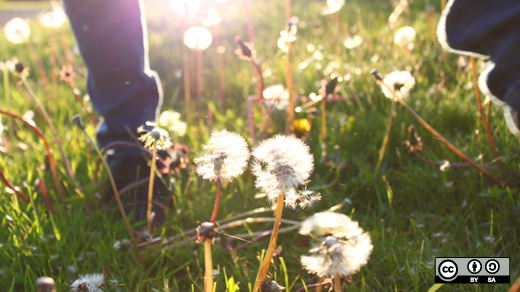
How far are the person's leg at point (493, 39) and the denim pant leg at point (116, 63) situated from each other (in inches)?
46.9

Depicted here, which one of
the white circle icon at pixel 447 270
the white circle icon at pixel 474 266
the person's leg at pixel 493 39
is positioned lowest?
the white circle icon at pixel 447 270

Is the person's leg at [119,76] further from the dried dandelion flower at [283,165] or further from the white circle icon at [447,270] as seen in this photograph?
the white circle icon at [447,270]

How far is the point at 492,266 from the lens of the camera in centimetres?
111

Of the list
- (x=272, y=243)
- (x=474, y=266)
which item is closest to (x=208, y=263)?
(x=272, y=243)

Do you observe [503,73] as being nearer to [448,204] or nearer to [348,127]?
[448,204]

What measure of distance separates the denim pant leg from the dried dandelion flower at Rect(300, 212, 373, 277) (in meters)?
1.16

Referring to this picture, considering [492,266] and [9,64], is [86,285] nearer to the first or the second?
[492,266]

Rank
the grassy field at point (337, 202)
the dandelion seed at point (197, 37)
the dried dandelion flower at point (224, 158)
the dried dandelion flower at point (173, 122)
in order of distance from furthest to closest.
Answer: the dandelion seed at point (197, 37)
the dried dandelion flower at point (173, 122)
the grassy field at point (337, 202)
the dried dandelion flower at point (224, 158)

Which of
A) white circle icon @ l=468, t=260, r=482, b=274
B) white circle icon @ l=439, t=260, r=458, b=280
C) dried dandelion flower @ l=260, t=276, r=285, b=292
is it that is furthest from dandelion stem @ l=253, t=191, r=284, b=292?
white circle icon @ l=468, t=260, r=482, b=274

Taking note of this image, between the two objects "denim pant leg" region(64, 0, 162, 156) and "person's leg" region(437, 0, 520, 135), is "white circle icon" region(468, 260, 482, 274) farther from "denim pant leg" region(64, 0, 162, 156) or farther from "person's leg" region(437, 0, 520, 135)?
"denim pant leg" region(64, 0, 162, 156)

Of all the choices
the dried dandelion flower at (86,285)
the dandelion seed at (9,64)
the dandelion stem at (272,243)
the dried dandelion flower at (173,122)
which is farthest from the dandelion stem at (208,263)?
the dandelion seed at (9,64)

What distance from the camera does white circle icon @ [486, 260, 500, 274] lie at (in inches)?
43.1

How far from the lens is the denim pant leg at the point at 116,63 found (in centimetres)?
162

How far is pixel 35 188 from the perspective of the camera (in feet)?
5.08
